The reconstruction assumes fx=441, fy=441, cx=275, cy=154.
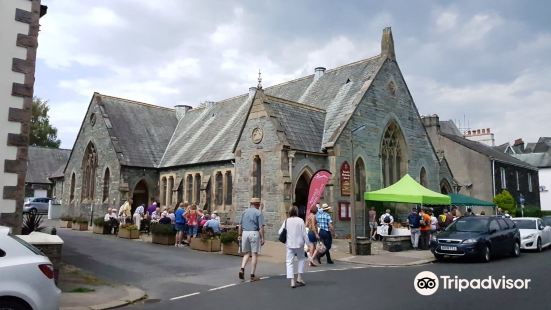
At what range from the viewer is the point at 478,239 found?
14172 mm

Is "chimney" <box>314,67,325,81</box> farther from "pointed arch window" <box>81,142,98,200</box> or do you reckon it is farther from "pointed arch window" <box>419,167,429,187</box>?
"pointed arch window" <box>81,142,98,200</box>

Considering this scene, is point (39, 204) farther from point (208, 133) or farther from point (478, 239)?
point (478, 239)

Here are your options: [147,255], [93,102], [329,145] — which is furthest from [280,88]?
[147,255]

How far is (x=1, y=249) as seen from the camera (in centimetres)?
565

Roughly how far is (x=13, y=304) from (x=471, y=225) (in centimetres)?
1434

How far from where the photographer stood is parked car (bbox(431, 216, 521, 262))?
14137 mm

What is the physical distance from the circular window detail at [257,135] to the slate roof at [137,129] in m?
11.3

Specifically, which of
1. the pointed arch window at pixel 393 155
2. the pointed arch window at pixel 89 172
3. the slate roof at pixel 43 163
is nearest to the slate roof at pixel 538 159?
the pointed arch window at pixel 393 155

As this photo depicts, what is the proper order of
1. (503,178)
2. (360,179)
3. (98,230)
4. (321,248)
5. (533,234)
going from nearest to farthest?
(321,248) → (533,234) → (360,179) → (98,230) → (503,178)

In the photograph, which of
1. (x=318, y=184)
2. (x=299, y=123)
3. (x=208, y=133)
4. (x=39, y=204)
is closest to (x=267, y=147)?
(x=299, y=123)

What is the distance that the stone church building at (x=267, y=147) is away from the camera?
21.0 metres

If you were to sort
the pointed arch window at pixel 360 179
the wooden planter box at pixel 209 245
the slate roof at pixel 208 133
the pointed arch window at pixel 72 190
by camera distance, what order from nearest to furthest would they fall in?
the wooden planter box at pixel 209 245, the pointed arch window at pixel 360 179, the slate roof at pixel 208 133, the pointed arch window at pixel 72 190

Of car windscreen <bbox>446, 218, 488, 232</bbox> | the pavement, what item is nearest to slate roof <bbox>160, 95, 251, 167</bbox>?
the pavement

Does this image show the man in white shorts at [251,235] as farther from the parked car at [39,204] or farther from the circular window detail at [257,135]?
the parked car at [39,204]
